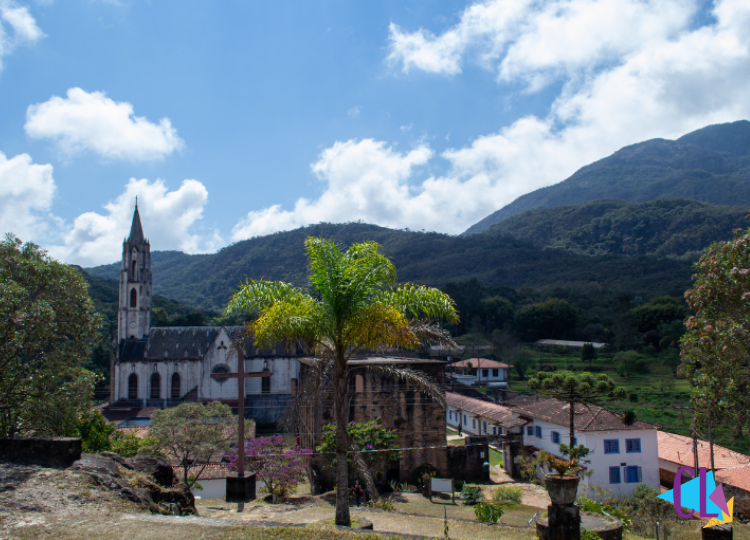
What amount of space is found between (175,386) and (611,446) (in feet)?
127

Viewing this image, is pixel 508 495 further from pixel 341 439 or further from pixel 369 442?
pixel 341 439

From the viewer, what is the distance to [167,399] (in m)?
48.4

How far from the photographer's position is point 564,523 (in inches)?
328

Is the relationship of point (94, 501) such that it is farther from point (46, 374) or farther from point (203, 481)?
point (203, 481)

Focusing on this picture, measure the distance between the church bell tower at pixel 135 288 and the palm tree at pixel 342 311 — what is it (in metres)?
46.2

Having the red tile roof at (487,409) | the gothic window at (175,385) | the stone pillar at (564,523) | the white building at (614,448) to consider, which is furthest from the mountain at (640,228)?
the stone pillar at (564,523)

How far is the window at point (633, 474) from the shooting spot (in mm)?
25016

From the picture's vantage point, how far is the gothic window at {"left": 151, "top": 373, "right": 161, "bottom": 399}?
159ft

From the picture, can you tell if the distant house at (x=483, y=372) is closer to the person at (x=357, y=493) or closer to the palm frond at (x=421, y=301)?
the person at (x=357, y=493)

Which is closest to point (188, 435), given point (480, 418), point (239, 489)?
point (239, 489)

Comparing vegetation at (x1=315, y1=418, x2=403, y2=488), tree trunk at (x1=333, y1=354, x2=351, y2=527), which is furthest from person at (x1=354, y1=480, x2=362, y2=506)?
tree trunk at (x1=333, y1=354, x2=351, y2=527)

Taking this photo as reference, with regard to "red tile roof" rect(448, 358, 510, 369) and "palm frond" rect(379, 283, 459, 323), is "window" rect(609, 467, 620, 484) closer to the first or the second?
"palm frond" rect(379, 283, 459, 323)

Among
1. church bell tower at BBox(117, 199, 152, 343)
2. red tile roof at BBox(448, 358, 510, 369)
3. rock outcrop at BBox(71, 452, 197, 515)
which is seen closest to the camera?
rock outcrop at BBox(71, 452, 197, 515)

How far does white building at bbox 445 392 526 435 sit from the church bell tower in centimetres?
3236
